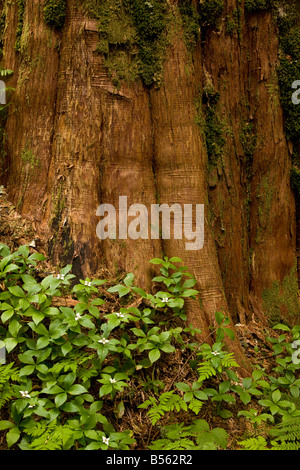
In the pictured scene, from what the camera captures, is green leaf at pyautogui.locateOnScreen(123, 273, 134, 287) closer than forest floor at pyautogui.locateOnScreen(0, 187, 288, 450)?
No

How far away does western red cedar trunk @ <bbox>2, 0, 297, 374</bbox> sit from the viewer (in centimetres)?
338

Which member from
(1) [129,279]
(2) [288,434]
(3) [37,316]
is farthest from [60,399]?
(2) [288,434]

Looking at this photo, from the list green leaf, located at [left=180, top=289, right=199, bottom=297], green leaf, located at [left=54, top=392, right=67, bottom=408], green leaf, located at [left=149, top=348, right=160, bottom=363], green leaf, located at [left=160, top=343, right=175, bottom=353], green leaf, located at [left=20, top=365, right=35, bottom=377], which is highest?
green leaf, located at [left=180, top=289, right=199, bottom=297]

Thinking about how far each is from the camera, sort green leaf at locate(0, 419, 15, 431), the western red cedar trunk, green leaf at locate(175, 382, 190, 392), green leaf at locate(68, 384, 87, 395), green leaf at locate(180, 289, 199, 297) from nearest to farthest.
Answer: green leaf at locate(0, 419, 15, 431)
green leaf at locate(68, 384, 87, 395)
green leaf at locate(175, 382, 190, 392)
green leaf at locate(180, 289, 199, 297)
the western red cedar trunk

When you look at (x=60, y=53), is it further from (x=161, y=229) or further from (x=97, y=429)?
(x=97, y=429)

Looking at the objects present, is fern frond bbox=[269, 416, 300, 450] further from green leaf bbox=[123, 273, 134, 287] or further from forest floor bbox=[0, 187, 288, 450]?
green leaf bbox=[123, 273, 134, 287]

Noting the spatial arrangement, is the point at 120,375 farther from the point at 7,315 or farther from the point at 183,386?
the point at 7,315

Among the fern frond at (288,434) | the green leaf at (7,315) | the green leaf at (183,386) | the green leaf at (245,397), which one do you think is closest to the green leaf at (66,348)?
the green leaf at (7,315)

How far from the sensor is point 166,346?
288 cm

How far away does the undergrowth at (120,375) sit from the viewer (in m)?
2.54

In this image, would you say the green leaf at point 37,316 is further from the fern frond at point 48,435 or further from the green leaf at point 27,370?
the fern frond at point 48,435

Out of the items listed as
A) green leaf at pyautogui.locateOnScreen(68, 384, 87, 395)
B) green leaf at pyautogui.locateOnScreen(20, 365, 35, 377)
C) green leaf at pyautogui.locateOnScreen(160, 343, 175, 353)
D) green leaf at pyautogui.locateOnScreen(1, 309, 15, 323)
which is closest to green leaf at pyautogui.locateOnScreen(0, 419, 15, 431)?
green leaf at pyautogui.locateOnScreen(20, 365, 35, 377)

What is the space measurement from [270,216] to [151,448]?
236cm
